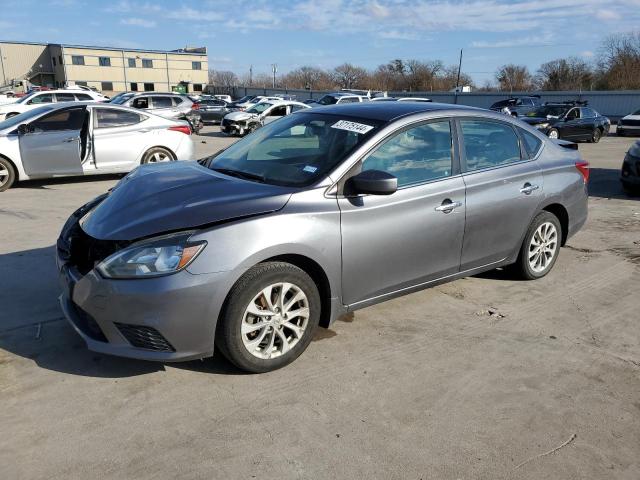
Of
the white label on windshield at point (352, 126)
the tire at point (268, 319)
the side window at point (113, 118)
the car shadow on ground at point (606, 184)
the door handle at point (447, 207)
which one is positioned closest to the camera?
the tire at point (268, 319)

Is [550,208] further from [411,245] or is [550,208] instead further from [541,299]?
[411,245]

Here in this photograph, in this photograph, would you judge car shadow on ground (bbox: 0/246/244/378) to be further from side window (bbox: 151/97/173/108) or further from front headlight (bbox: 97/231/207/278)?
side window (bbox: 151/97/173/108)

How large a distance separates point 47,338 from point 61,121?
6.64 meters

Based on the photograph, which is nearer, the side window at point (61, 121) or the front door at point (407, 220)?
the front door at point (407, 220)

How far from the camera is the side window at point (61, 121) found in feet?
29.9

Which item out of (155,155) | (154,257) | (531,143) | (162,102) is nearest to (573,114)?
(162,102)

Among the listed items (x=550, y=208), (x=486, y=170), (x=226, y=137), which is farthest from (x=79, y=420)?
(x=226, y=137)

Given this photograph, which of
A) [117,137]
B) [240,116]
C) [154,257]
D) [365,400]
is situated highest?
[240,116]

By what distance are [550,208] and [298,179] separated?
2822 mm

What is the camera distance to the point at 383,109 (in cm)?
426

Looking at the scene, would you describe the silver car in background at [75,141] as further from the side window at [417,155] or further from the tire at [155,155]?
the side window at [417,155]

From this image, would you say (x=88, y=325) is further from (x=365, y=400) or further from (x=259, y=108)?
(x=259, y=108)

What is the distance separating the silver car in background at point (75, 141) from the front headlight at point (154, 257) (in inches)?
281

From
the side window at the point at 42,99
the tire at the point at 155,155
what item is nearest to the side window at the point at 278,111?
the side window at the point at 42,99
